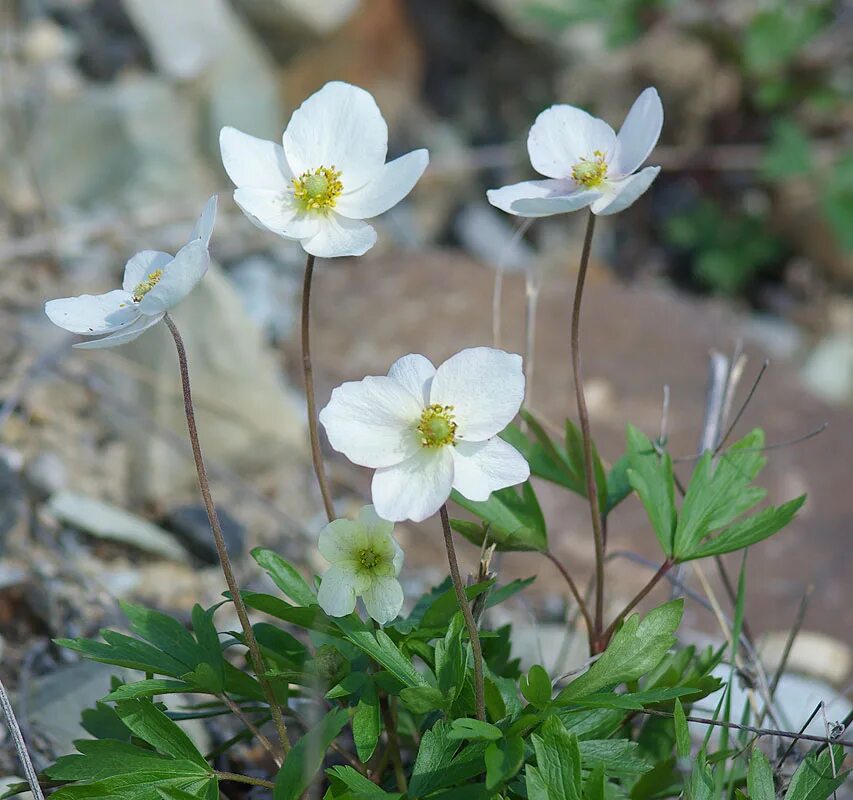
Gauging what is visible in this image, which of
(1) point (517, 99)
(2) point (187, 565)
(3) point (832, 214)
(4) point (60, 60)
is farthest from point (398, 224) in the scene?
(2) point (187, 565)

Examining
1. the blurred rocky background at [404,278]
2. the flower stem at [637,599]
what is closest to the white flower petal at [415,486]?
the flower stem at [637,599]

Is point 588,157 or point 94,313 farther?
point 588,157

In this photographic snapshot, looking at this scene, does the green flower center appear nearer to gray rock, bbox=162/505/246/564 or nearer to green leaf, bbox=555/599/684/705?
green leaf, bbox=555/599/684/705

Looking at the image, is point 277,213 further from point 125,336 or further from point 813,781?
point 813,781

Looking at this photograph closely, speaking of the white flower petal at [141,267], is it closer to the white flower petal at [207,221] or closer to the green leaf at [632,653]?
the white flower petal at [207,221]

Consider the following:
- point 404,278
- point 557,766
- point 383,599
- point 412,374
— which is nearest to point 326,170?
point 412,374

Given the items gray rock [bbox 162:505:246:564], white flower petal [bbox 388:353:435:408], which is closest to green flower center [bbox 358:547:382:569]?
white flower petal [bbox 388:353:435:408]
